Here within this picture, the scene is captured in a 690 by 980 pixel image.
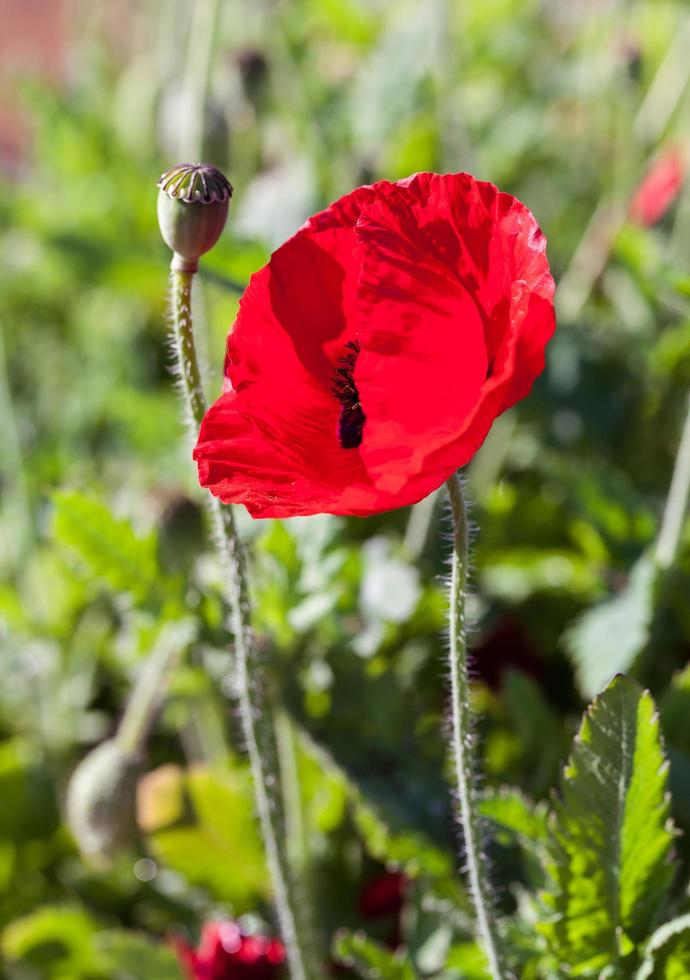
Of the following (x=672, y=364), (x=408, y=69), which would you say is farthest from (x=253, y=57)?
(x=672, y=364)

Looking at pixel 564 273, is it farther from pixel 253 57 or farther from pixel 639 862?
pixel 639 862

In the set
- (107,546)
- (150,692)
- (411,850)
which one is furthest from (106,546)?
(411,850)

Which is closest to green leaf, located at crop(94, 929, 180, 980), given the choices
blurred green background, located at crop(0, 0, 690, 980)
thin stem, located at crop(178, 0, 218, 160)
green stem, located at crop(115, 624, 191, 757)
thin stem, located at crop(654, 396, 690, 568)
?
blurred green background, located at crop(0, 0, 690, 980)

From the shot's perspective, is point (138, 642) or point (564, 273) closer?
point (138, 642)

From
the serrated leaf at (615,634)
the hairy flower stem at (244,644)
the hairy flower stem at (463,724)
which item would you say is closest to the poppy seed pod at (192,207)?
the hairy flower stem at (244,644)

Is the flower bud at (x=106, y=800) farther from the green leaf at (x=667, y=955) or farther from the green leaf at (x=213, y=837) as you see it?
the green leaf at (x=667, y=955)

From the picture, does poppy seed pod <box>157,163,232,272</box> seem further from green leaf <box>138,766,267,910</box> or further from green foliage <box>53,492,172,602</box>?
green leaf <box>138,766,267,910</box>
